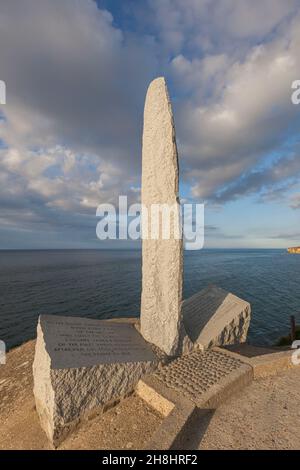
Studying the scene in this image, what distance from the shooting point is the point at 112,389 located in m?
5.93

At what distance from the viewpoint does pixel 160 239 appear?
8.14m

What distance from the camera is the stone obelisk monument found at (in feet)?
25.9

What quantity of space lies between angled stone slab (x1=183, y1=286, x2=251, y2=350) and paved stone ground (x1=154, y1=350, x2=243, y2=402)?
0.91 metres

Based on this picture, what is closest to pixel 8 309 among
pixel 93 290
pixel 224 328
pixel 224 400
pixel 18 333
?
pixel 18 333

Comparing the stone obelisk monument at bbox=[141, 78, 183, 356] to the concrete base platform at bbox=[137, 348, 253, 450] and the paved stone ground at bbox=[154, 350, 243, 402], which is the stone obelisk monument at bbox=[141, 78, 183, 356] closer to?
the paved stone ground at bbox=[154, 350, 243, 402]

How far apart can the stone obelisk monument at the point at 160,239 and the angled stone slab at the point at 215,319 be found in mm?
1581

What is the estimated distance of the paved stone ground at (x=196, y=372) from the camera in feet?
19.9

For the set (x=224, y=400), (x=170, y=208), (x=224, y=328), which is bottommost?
(x=224, y=400)

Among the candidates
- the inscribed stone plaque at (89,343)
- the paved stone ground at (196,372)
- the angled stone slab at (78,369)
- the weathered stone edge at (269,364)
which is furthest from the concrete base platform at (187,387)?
the inscribed stone plaque at (89,343)

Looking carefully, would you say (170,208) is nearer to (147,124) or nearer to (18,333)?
(147,124)

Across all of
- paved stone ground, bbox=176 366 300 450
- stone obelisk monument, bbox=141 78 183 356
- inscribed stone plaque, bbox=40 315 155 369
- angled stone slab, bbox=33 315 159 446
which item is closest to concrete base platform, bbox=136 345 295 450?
paved stone ground, bbox=176 366 300 450

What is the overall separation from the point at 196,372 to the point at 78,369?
3.29 meters

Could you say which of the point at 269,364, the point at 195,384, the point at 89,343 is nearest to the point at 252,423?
the point at 195,384
